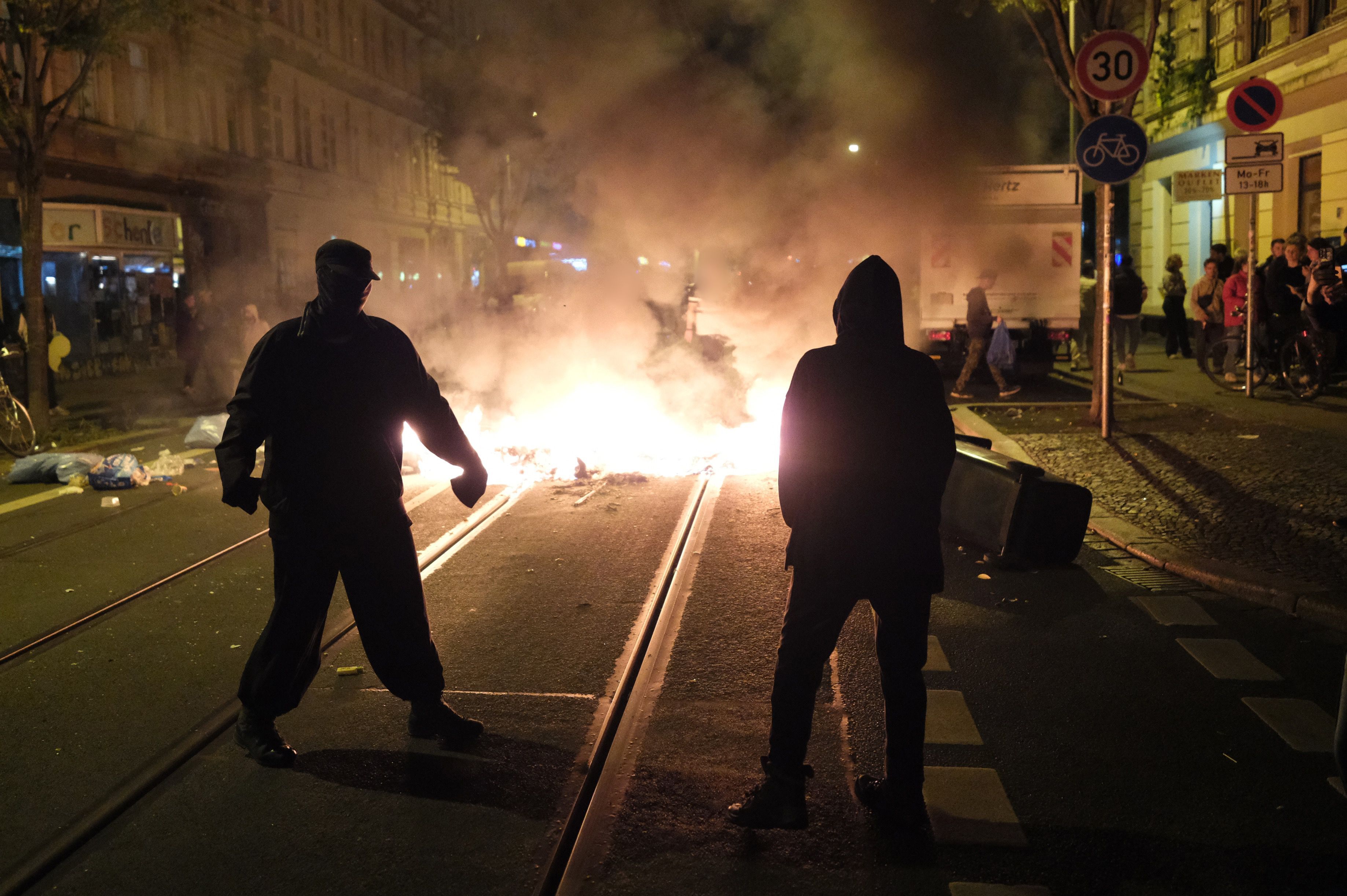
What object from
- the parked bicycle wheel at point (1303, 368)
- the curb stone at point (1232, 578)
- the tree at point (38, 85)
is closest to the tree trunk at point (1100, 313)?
the parked bicycle wheel at point (1303, 368)

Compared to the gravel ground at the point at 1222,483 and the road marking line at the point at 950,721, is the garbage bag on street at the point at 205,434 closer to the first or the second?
the gravel ground at the point at 1222,483

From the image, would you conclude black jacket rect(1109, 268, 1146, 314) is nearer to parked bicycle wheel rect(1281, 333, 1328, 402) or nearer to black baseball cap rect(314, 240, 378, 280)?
parked bicycle wheel rect(1281, 333, 1328, 402)

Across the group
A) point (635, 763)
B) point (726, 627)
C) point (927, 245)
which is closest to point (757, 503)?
point (726, 627)

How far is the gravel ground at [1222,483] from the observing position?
19.9 feet

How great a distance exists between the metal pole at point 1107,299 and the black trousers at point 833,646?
7.07 m

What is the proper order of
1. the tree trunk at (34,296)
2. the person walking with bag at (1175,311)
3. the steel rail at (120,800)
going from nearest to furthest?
the steel rail at (120,800), the tree trunk at (34,296), the person walking with bag at (1175,311)

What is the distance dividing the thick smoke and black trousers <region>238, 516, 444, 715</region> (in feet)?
24.1

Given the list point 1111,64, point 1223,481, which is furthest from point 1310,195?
point 1223,481

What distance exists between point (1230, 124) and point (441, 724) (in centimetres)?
2224

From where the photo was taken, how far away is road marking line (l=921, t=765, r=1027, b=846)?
10.2 feet

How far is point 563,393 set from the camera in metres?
11.3

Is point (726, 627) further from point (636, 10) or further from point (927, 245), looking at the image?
point (927, 245)

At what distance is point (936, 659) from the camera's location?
4672mm

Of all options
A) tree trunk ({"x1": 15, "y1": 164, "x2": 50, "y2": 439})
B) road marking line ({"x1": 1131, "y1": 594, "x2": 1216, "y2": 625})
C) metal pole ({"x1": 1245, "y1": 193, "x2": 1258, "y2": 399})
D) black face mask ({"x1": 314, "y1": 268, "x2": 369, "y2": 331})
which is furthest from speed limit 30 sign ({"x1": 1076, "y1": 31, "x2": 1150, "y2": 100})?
tree trunk ({"x1": 15, "y1": 164, "x2": 50, "y2": 439})
